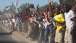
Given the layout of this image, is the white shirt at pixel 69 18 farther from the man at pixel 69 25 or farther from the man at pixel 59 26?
the man at pixel 59 26

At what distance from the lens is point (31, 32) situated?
63.7 feet

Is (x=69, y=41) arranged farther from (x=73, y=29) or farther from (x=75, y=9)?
(x=75, y=9)

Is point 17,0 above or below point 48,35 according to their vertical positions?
above

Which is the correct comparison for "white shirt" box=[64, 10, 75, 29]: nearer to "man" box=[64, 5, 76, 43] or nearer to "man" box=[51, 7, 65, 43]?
"man" box=[64, 5, 76, 43]

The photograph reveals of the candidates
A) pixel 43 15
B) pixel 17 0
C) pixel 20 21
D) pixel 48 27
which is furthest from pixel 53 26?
pixel 17 0

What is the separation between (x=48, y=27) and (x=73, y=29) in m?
3.34

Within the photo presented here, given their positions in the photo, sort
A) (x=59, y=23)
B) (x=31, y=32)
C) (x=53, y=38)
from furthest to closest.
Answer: (x=31, y=32) < (x=53, y=38) < (x=59, y=23)

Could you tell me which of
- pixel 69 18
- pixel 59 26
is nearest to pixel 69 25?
pixel 69 18

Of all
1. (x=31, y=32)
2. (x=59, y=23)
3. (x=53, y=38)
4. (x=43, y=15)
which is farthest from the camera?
(x=31, y=32)

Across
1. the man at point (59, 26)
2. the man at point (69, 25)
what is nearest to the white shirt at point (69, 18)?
the man at point (69, 25)

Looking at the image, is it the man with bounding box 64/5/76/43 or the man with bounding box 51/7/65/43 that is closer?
the man with bounding box 64/5/76/43

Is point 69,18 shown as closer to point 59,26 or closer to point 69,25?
point 69,25

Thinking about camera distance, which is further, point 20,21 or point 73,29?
point 20,21

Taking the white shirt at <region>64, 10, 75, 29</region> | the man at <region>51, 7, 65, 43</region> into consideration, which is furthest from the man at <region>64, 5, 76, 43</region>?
the man at <region>51, 7, 65, 43</region>
